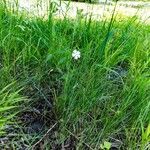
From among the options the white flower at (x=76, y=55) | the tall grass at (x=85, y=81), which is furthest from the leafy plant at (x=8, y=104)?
the white flower at (x=76, y=55)

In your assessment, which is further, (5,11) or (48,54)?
(5,11)

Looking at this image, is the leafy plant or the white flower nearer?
the leafy plant

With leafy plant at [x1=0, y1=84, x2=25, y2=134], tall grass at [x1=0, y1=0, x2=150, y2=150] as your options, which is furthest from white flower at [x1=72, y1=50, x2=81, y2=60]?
leafy plant at [x1=0, y1=84, x2=25, y2=134]

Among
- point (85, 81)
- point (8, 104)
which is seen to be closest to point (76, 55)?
point (85, 81)

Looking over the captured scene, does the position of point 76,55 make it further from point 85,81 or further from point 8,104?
point 8,104

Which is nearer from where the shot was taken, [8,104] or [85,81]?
[8,104]

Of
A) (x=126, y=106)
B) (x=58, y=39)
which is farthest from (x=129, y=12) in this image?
(x=126, y=106)

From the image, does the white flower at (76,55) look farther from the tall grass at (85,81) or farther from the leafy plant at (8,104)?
the leafy plant at (8,104)

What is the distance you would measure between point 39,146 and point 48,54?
1.80ft

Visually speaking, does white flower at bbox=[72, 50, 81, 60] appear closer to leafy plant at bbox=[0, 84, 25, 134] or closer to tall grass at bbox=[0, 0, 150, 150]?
tall grass at bbox=[0, 0, 150, 150]

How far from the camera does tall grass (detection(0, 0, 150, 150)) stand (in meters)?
2.39

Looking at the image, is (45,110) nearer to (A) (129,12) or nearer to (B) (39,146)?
(B) (39,146)

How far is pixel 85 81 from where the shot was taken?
2.50m

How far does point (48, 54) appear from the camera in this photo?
8.69 feet
